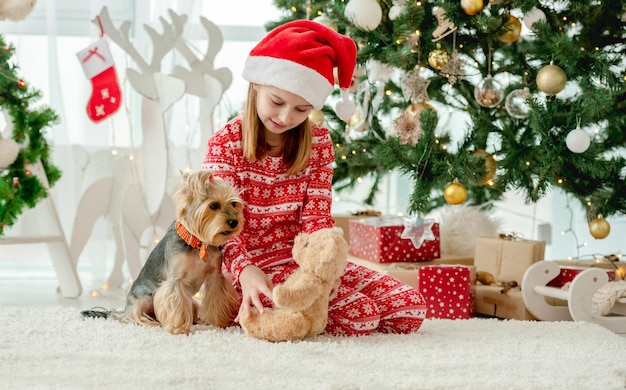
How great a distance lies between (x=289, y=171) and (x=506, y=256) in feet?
3.23

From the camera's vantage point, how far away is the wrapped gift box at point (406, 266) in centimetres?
245

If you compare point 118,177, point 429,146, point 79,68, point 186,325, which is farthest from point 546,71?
point 79,68

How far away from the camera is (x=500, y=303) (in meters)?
2.39

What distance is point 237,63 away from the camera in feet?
11.6

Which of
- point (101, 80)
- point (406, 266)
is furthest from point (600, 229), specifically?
point (101, 80)

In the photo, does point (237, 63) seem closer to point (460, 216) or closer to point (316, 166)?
point (460, 216)

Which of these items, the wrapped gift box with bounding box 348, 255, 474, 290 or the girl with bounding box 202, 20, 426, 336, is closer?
the girl with bounding box 202, 20, 426, 336

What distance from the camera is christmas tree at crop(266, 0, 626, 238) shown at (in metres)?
2.37

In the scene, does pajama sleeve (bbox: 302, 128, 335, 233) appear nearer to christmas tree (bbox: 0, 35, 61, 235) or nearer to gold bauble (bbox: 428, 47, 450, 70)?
gold bauble (bbox: 428, 47, 450, 70)

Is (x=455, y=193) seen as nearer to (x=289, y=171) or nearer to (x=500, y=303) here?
(x=500, y=303)

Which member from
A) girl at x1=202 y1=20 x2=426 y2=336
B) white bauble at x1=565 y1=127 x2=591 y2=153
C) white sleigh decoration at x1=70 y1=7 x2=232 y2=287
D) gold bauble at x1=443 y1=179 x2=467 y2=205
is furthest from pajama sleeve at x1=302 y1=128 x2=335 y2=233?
white sleigh decoration at x1=70 y1=7 x2=232 y2=287

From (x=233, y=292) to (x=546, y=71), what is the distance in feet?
4.01

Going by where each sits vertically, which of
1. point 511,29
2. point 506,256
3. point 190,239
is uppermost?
point 511,29

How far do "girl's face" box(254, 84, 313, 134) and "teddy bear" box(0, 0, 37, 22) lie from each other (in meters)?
1.12
